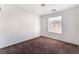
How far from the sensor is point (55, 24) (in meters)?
3.92

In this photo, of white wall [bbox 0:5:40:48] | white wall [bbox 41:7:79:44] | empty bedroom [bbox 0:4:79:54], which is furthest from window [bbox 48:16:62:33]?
white wall [bbox 0:5:40:48]

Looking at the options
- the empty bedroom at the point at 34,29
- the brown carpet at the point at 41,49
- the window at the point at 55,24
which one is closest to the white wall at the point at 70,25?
the empty bedroom at the point at 34,29

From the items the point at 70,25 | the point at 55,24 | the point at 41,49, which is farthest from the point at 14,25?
the point at 70,25

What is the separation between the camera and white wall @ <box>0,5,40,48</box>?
2410 millimetres

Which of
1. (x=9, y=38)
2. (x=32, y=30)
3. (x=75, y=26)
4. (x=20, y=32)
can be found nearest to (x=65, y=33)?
(x=75, y=26)

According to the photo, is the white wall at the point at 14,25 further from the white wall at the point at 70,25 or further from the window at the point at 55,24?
the white wall at the point at 70,25

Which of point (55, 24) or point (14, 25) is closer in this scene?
→ point (14, 25)

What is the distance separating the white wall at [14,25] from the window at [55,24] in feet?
3.73

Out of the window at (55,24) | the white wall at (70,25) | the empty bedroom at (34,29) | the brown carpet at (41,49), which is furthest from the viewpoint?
the window at (55,24)

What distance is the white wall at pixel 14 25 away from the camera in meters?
2.41

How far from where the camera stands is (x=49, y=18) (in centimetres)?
426

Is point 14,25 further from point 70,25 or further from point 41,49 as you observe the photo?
point 70,25

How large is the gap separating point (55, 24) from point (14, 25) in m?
2.25
